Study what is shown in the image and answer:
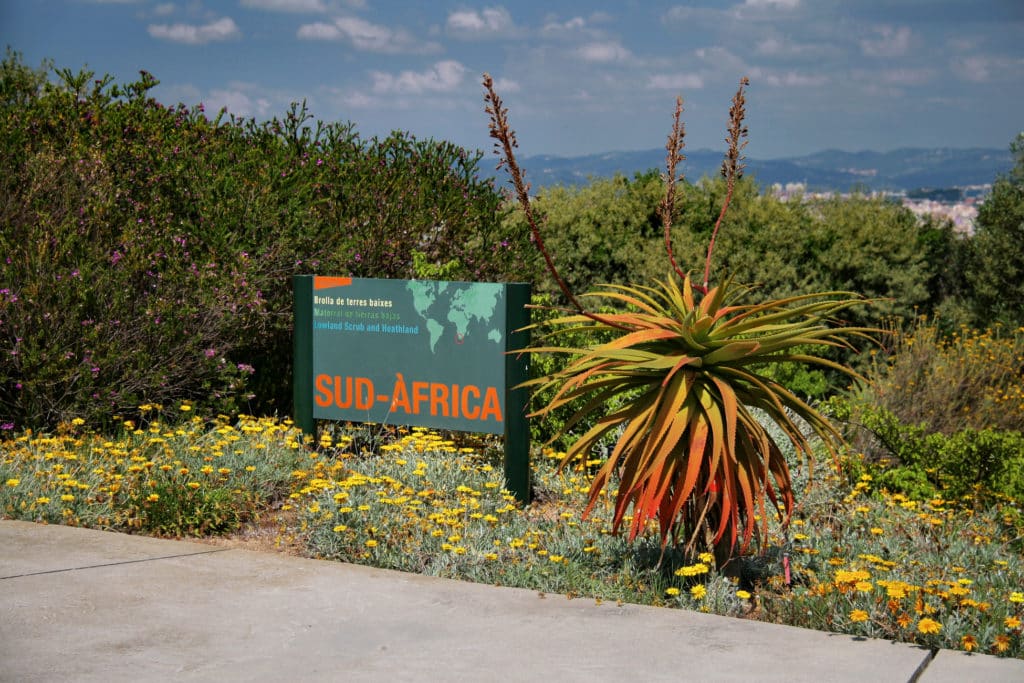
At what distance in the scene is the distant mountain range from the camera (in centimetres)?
1428

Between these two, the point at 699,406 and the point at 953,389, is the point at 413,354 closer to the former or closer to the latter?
the point at 699,406

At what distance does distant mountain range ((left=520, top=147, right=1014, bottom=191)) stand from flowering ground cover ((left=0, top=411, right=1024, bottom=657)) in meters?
1.92

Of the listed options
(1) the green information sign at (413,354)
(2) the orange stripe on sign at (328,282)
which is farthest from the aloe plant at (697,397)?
(2) the orange stripe on sign at (328,282)

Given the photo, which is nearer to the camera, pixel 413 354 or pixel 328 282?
pixel 413 354

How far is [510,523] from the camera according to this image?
630cm

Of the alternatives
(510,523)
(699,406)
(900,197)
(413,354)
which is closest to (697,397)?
(699,406)

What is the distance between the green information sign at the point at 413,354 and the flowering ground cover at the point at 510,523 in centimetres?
29

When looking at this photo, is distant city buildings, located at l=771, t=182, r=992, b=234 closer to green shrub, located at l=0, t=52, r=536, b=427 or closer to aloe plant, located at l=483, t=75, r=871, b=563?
green shrub, located at l=0, t=52, r=536, b=427

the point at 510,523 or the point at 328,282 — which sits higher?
the point at 328,282

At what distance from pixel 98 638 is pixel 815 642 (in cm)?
284

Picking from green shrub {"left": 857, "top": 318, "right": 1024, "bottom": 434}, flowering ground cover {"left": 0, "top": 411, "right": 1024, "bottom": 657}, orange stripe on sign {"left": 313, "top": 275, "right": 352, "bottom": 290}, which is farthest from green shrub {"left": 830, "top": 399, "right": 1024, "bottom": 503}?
orange stripe on sign {"left": 313, "top": 275, "right": 352, "bottom": 290}

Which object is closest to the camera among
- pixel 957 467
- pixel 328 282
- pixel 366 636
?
pixel 366 636

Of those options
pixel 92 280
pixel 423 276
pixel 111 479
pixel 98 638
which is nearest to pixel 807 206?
pixel 423 276

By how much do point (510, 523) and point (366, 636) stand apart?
1991 mm
